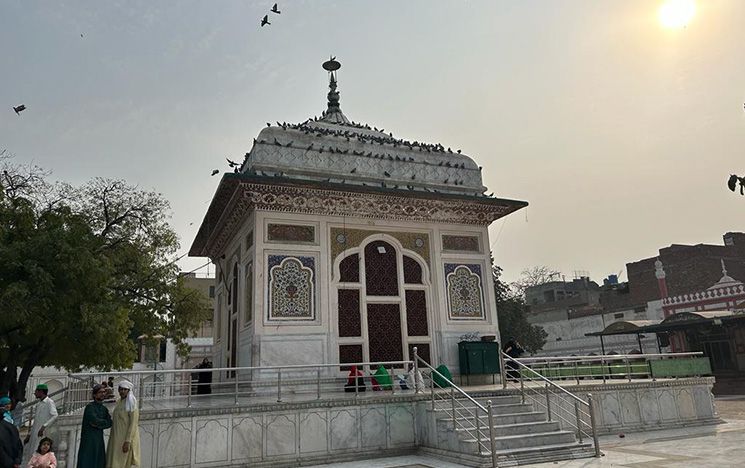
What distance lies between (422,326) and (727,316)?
608 inches

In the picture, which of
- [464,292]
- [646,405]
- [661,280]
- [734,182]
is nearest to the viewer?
[734,182]

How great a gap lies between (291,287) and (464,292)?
4.49 meters

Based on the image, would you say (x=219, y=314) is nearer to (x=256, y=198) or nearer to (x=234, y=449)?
(x=256, y=198)

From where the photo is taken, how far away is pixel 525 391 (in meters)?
11.0

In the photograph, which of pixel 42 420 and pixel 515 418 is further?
pixel 515 418

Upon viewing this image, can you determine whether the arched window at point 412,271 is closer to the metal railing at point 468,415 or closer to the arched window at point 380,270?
the arched window at point 380,270

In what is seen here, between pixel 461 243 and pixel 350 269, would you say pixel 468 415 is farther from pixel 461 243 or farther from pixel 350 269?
pixel 461 243

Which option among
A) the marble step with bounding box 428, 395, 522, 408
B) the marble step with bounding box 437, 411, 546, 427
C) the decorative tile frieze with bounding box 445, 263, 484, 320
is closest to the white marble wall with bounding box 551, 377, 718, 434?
the marble step with bounding box 428, 395, 522, 408

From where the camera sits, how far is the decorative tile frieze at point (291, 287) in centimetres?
1264

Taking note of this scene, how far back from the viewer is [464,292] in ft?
48.0

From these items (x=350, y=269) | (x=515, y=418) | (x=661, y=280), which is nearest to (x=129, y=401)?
(x=515, y=418)

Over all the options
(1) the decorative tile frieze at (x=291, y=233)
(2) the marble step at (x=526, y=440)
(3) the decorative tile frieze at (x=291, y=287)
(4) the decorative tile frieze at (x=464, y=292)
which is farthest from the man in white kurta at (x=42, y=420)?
(4) the decorative tile frieze at (x=464, y=292)

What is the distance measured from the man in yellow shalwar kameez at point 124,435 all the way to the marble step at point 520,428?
4.78 m

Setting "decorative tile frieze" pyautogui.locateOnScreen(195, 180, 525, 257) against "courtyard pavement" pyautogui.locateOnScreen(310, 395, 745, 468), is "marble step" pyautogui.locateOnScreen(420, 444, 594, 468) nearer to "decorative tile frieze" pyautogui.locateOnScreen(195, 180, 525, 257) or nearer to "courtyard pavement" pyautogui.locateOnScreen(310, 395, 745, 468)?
"courtyard pavement" pyautogui.locateOnScreen(310, 395, 745, 468)
